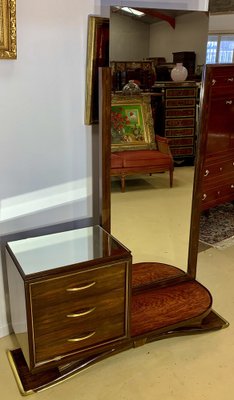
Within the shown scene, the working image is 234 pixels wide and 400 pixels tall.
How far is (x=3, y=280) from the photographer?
1.97 meters

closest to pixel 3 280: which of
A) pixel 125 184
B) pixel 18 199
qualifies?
pixel 18 199

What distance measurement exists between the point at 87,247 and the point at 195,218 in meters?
0.71

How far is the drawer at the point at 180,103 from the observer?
6.99 feet

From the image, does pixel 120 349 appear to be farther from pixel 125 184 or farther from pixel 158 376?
pixel 125 184

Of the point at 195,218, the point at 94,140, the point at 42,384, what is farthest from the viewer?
the point at 195,218

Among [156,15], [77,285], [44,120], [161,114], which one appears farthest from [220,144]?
[77,285]

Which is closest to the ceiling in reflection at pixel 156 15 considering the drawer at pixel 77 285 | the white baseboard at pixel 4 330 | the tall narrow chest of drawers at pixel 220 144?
the tall narrow chest of drawers at pixel 220 144

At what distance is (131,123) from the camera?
202 cm

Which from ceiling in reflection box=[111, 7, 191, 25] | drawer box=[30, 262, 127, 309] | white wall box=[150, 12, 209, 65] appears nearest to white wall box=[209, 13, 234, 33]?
white wall box=[150, 12, 209, 65]

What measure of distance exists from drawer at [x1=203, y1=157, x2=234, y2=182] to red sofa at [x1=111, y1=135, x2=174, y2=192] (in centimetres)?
113

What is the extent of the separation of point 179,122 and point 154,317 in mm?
1030

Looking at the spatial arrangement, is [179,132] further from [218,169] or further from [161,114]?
[218,169]

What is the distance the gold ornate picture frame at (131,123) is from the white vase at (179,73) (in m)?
0.18

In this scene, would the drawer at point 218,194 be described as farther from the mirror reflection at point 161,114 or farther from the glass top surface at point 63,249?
the glass top surface at point 63,249
